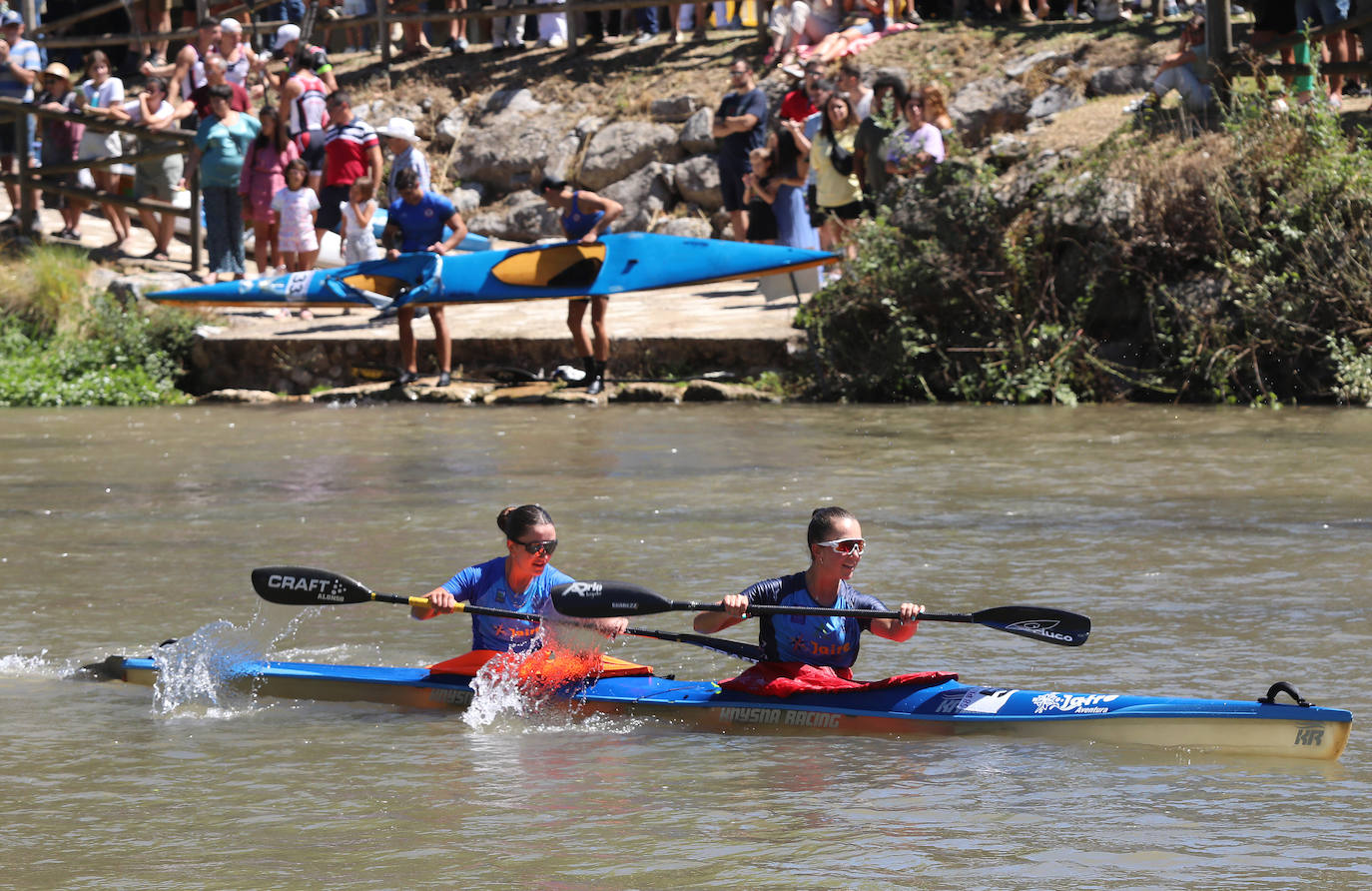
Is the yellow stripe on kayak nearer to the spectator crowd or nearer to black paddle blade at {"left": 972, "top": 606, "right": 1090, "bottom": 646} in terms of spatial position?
the spectator crowd

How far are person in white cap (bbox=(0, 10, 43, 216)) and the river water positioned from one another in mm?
6517

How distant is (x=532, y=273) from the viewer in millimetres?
14812

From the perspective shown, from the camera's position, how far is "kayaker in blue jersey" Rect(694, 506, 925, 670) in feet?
19.5

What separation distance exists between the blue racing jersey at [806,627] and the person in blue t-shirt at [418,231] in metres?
8.62

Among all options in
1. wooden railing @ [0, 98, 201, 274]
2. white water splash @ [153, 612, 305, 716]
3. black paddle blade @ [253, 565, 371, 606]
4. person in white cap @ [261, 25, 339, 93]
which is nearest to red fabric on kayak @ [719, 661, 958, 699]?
black paddle blade @ [253, 565, 371, 606]

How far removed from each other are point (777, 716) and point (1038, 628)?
96 centimetres

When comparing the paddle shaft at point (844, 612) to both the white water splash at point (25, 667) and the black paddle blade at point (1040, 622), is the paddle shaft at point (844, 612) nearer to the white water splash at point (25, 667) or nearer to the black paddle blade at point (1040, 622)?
the black paddle blade at point (1040, 622)

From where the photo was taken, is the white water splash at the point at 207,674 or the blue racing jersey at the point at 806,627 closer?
the blue racing jersey at the point at 806,627

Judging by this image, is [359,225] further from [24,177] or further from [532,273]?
[24,177]

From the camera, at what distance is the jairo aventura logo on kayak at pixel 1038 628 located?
19.9ft

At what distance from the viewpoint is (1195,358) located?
43.5 feet

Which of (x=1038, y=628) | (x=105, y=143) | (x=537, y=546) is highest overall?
(x=105, y=143)

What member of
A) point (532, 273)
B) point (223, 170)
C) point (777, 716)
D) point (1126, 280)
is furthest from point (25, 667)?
point (223, 170)

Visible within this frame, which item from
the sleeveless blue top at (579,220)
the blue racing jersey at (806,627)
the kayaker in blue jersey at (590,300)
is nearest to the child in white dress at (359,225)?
the kayaker in blue jersey at (590,300)
